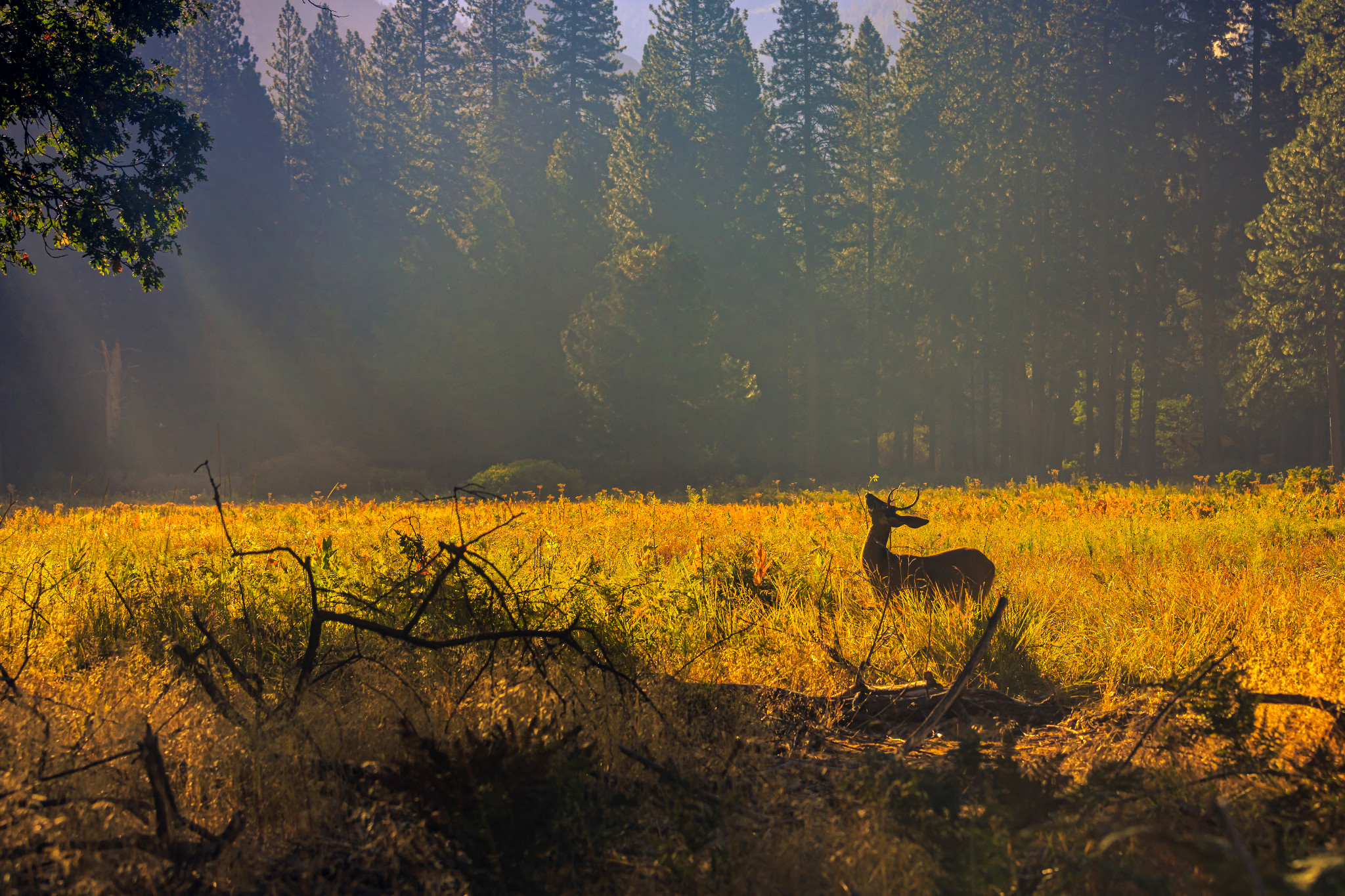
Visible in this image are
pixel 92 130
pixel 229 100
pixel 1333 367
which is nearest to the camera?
pixel 92 130

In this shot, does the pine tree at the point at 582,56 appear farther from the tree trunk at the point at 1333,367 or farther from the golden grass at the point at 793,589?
the golden grass at the point at 793,589

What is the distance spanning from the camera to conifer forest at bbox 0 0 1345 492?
27719 mm

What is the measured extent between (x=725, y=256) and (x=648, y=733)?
110 ft

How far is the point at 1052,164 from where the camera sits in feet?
94.4

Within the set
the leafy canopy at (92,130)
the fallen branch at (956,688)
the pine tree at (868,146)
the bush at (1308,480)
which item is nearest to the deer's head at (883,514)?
A: the fallen branch at (956,688)

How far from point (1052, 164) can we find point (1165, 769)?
31.5 m

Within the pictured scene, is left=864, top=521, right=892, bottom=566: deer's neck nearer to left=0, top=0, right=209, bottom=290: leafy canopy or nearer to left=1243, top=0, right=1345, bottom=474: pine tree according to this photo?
left=0, top=0, right=209, bottom=290: leafy canopy

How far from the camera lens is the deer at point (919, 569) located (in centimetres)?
501

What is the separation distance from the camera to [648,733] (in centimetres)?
273

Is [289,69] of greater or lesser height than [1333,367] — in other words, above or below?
above

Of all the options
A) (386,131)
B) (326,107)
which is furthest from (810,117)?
(326,107)

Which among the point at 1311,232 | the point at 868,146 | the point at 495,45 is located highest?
the point at 495,45

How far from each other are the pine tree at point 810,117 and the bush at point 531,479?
14.2m

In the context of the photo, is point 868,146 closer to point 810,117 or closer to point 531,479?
point 810,117
